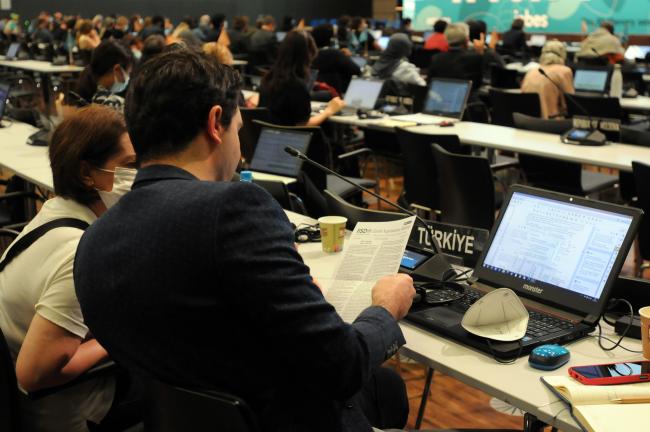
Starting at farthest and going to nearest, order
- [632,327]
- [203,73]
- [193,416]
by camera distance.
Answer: [632,327], [203,73], [193,416]

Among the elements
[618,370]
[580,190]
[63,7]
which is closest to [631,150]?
[580,190]

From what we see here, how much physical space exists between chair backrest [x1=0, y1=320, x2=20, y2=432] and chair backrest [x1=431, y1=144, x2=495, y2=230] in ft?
7.89

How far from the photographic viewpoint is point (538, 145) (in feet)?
14.6

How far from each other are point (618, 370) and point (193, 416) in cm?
87

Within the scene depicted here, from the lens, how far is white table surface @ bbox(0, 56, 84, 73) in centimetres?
1071

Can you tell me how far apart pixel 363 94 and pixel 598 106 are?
5.81ft

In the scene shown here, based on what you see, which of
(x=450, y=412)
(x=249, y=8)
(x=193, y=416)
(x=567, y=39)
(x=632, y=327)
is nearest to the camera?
(x=193, y=416)

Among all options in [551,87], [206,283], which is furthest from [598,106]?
[206,283]

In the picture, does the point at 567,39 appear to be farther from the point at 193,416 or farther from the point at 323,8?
the point at 193,416

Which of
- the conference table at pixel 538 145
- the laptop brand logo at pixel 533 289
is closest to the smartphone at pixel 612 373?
the laptop brand logo at pixel 533 289

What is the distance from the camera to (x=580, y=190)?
4.41 meters

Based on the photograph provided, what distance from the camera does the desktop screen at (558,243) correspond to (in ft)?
6.04

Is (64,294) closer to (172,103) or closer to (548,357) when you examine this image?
(172,103)

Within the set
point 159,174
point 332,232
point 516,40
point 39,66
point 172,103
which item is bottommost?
point 39,66
